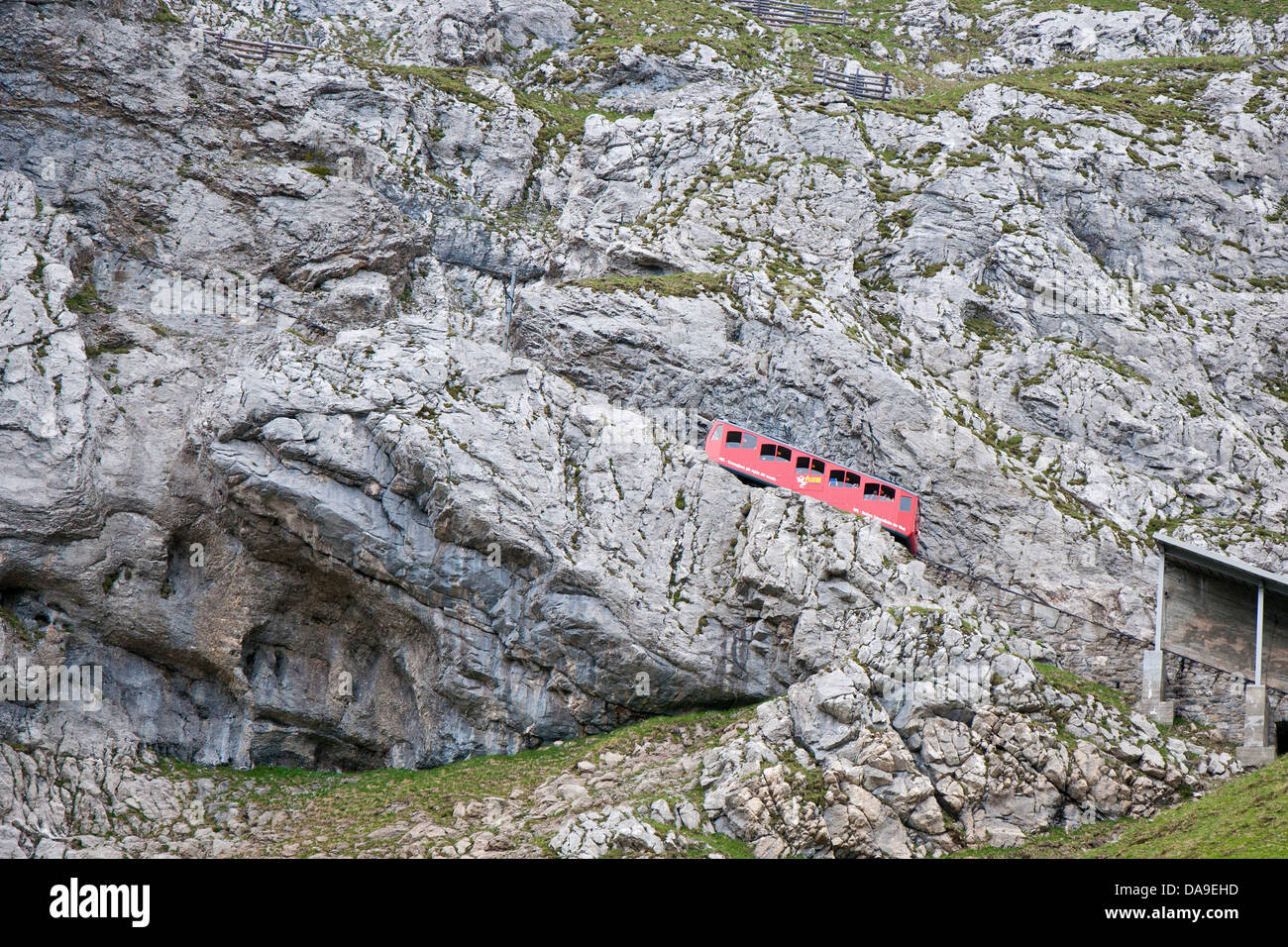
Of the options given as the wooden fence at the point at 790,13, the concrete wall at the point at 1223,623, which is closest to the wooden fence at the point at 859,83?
the wooden fence at the point at 790,13

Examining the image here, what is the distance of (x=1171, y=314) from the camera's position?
39.8 meters

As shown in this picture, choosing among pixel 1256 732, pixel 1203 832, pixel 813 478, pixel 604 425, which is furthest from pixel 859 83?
pixel 1203 832

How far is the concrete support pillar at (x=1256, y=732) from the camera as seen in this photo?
2447 centimetres

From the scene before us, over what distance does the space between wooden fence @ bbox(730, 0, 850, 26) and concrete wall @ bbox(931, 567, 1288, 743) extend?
1815 inches

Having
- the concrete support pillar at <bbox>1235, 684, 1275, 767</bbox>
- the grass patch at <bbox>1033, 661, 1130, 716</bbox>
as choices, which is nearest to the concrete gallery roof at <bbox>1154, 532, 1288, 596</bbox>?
the concrete support pillar at <bbox>1235, 684, 1275, 767</bbox>

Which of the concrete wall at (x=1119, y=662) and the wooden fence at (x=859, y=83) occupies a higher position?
the wooden fence at (x=859, y=83)

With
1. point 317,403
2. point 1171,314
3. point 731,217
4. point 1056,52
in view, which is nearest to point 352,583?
point 317,403

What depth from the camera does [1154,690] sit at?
2683 cm

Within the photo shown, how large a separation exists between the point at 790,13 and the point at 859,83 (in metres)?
12.1

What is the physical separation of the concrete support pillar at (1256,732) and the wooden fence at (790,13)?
168 feet

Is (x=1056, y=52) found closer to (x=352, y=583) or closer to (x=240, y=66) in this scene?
(x=240, y=66)

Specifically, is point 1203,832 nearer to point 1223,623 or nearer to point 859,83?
point 1223,623

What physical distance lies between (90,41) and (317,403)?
802 inches

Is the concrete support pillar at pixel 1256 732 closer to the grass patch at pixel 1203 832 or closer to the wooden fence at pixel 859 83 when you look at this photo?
the grass patch at pixel 1203 832
